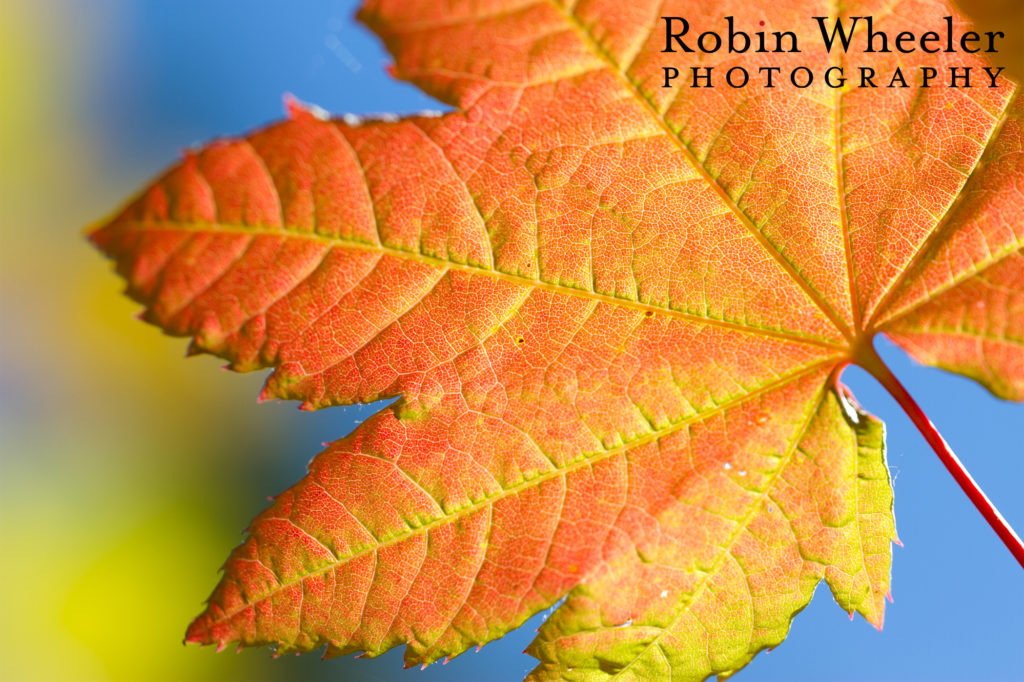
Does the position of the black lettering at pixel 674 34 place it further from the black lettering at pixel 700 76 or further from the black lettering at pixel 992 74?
the black lettering at pixel 992 74

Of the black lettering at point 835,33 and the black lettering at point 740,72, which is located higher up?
the black lettering at point 835,33

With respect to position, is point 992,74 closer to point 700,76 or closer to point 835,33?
point 835,33

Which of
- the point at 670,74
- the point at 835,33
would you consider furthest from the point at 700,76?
the point at 835,33

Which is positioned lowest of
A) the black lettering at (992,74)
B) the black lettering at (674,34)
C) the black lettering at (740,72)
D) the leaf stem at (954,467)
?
the leaf stem at (954,467)

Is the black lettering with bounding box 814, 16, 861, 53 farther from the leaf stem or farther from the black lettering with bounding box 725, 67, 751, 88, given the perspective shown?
the leaf stem

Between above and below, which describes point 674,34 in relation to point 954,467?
above

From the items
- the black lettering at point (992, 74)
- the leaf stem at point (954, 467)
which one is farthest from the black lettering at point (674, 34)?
the leaf stem at point (954, 467)

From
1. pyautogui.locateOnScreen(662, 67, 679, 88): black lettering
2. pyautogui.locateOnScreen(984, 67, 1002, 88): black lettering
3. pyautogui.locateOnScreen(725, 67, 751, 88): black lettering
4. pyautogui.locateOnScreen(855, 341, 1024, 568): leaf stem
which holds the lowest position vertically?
pyautogui.locateOnScreen(855, 341, 1024, 568): leaf stem

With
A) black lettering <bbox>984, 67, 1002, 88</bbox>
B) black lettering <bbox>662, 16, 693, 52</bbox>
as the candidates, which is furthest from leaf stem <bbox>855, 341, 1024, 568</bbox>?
black lettering <bbox>662, 16, 693, 52</bbox>

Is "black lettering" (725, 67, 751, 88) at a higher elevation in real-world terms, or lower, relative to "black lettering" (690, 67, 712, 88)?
higher

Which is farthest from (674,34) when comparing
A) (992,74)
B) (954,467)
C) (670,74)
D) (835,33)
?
(954,467)

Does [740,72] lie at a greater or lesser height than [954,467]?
greater

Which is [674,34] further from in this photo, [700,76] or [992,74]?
[992,74]
